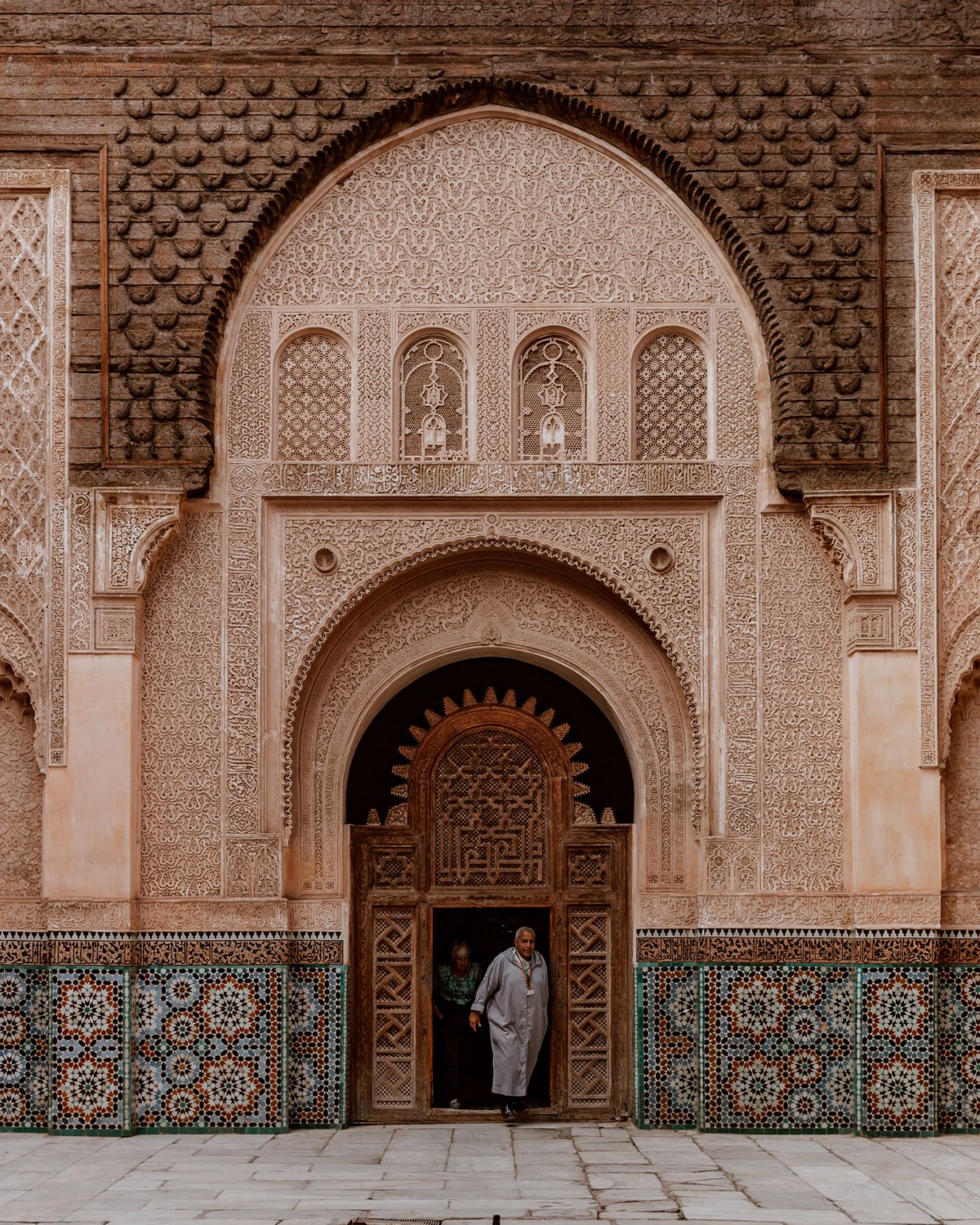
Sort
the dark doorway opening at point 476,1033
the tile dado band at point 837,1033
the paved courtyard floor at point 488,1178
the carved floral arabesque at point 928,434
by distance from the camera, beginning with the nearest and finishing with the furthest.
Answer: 1. the paved courtyard floor at point 488,1178
2. the tile dado band at point 837,1033
3. the carved floral arabesque at point 928,434
4. the dark doorway opening at point 476,1033

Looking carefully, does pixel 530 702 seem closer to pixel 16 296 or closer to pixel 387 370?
pixel 387 370

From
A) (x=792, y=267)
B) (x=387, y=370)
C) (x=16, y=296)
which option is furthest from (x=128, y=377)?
(x=792, y=267)

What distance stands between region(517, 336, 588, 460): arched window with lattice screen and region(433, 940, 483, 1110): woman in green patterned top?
2093 millimetres

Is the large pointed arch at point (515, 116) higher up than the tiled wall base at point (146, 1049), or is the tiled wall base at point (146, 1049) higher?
the large pointed arch at point (515, 116)

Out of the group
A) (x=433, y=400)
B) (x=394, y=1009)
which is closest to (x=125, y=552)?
(x=433, y=400)

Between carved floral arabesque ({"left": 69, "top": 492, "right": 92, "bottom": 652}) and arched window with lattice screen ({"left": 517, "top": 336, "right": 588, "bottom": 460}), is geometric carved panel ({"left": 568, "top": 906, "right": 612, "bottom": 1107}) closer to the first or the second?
arched window with lattice screen ({"left": 517, "top": 336, "right": 588, "bottom": 460})

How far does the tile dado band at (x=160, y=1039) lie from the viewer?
6320 mm

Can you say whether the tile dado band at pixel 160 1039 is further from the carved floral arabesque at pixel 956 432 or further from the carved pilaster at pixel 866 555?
the carved floral arabesque at pixel 956 432

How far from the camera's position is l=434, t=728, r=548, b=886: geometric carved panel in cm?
680

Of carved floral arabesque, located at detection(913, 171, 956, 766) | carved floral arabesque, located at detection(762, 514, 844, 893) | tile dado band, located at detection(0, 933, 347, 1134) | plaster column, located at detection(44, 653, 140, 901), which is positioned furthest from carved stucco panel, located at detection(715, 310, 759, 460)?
tile dado band, located at detection(0, 933, 347, 1134)

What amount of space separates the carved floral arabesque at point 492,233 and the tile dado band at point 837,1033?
2599 millimetres

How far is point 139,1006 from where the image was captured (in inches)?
251

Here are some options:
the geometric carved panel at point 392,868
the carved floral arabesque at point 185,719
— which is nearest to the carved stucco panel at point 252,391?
the carved floral arabesque at point 185,719

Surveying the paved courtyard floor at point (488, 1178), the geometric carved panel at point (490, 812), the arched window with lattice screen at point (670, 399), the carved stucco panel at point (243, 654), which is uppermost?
the arched window with lattice screen at point (670, 399)
